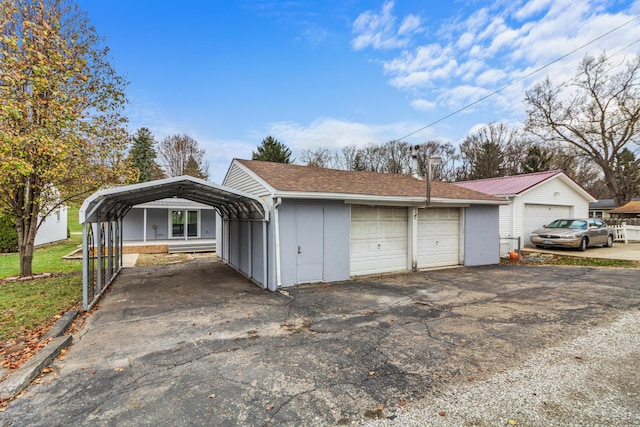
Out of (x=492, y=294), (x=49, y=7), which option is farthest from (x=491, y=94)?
(x=49, y=7)

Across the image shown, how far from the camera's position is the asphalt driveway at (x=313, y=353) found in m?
2.78

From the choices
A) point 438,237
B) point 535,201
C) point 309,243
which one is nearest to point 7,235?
point 309,243

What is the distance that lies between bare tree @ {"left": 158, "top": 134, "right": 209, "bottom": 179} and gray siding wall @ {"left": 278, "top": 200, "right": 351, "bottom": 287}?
25.7m

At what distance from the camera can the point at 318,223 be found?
796cm

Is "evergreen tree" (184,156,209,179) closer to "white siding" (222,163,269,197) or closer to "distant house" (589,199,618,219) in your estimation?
"white siding" (222,163,269,197)

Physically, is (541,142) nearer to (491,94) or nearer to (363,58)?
(491,94)

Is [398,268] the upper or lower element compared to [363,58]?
lower

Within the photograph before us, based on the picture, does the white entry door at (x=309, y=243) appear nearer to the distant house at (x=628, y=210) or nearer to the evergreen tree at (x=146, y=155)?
the evergreen tree at (x=146, y=155)

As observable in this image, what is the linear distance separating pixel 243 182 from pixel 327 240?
358 cm

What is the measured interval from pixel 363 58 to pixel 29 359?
15037mm

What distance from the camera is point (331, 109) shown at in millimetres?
19844

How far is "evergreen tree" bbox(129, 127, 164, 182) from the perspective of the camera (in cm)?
2948

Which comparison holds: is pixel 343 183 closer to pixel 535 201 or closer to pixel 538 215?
pixel 535 201

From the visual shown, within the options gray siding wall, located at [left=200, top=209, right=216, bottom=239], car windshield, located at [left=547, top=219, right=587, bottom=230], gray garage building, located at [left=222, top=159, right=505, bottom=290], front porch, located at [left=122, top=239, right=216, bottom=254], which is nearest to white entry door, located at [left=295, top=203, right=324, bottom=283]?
gray garage building, located at [left=222, top=159, right=505, bottom=290]
